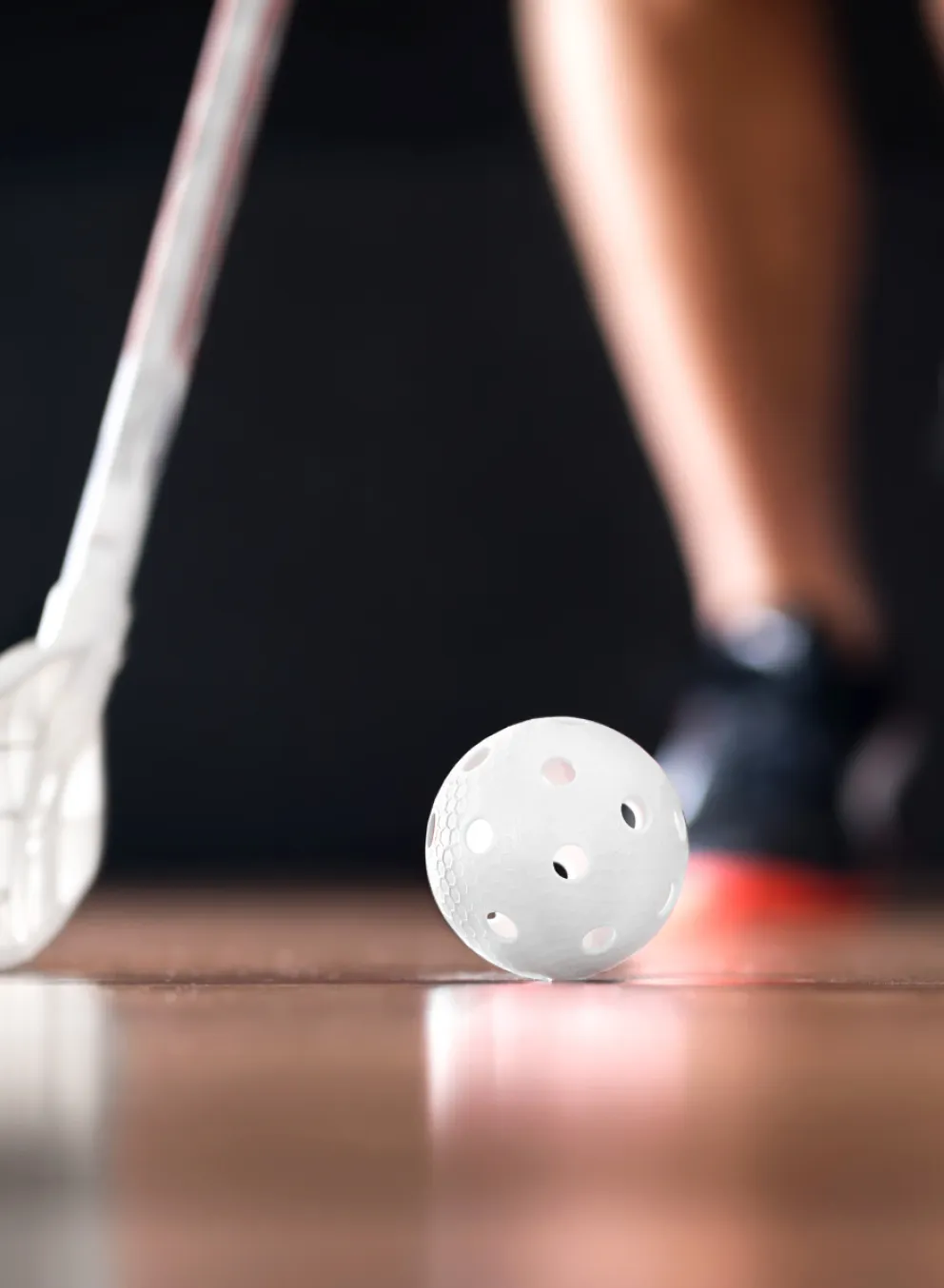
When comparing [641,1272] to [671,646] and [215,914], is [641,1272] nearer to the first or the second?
[215,914]

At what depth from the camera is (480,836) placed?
2.43 feet

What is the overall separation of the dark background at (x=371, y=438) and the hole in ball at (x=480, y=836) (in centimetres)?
193

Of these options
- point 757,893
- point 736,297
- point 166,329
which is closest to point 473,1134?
point 166,329

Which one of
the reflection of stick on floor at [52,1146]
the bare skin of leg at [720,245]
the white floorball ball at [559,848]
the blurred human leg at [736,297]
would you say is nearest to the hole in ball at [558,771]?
the white floorball ball at [559,848]

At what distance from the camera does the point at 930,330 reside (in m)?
2.78

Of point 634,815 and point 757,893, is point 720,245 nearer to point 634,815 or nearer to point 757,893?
point 757,893

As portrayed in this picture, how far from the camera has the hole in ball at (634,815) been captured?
2.45 ft

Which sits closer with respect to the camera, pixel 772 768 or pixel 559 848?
pixel 559 848

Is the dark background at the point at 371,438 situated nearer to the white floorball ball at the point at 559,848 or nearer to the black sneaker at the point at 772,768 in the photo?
the black sneaker at the point at 772,768

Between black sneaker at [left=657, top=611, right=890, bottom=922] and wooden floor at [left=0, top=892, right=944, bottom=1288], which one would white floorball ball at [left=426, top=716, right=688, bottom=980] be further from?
black sneaker at [left=657, top=611, right=890, bottom=922]

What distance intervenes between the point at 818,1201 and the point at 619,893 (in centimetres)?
Answer: 42

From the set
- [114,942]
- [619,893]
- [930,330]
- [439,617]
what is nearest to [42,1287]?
[619,893]

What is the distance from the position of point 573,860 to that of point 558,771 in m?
0.04

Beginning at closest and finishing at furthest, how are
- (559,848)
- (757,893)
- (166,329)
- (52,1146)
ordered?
(52,1146)
(559,848)
(166,329)
(757,893)
